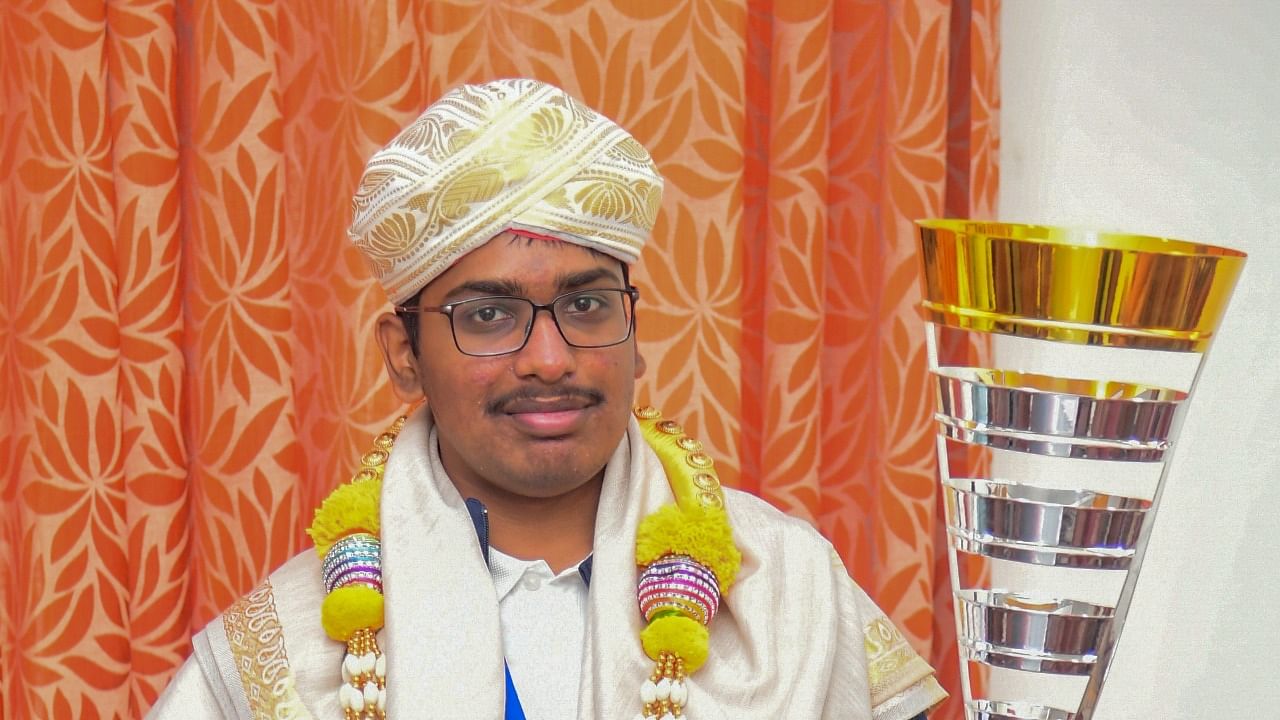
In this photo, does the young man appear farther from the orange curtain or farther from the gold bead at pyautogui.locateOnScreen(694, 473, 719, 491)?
the orange curtain

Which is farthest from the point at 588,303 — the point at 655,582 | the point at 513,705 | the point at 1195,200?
the point at 1195,200

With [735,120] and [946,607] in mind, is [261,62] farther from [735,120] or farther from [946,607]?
[946,607]

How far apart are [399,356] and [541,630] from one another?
1.11ft

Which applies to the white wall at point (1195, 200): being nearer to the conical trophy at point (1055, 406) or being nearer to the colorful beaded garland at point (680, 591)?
the colorful beaded garland at point (680, 591)

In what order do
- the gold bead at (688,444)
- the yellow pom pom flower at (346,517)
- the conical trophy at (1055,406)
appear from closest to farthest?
1. the conical trophy at (1055,406)
2. the yellow pom pom flower at (346,517)
3. the gold bead at (688,444)

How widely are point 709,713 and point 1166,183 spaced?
48.0 inches

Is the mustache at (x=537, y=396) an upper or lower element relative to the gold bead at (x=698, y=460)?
upper

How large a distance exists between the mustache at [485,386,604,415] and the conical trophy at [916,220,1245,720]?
67 centimetres

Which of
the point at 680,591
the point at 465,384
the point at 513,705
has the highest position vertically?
the point at 465,384

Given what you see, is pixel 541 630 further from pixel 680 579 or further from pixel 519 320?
pixel 519 320

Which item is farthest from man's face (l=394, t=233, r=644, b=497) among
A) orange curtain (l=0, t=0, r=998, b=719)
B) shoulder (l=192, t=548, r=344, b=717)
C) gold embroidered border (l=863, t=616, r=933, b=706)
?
orange curtain (l=0, t=0, r=998, b=719)

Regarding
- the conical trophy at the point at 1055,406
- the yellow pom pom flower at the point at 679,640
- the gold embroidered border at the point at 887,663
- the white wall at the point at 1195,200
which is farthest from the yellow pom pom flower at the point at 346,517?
the white wall at the point at 1195,200

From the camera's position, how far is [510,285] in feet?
4.28

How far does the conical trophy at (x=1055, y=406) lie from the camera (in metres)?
0.59
